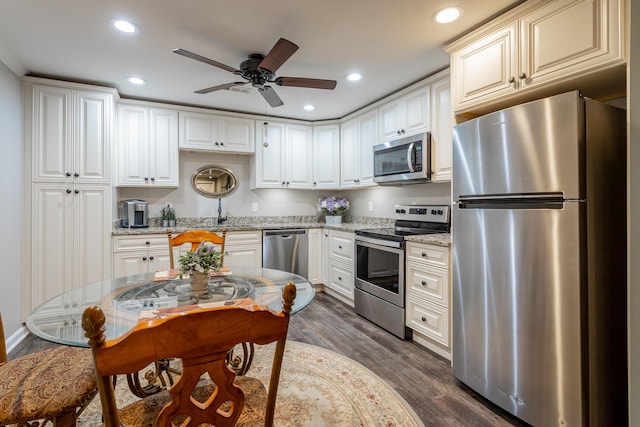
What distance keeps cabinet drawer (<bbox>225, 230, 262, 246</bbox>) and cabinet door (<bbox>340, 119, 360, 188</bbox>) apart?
134 centimetres

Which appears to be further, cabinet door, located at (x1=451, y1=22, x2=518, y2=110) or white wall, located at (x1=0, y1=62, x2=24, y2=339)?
white wall, located at (x1=0, y1=62, x2=24, y2=339)

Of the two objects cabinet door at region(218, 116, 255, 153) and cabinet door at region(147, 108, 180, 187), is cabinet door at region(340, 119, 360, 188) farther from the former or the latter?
cabinet door at region(147, 108, 180, 187)

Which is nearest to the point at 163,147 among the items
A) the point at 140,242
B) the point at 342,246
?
the point at 140,242

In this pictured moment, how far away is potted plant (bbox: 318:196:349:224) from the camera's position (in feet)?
14.7

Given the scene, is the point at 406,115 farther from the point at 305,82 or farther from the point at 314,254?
the point at 314,254

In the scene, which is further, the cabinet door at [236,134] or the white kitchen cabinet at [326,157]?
the white kitchen cabinet at [326,157]

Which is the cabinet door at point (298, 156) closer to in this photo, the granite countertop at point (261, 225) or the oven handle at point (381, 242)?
the granite countertop at point (261, 225)

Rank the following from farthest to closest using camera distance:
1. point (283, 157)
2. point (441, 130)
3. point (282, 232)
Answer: point (283, 157) → point (282, 232) → point (441, 130)

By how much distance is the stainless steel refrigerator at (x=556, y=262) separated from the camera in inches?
60.2

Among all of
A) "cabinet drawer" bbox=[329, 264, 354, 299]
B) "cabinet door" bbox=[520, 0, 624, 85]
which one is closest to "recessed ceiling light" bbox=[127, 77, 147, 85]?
"cabinet drawer" bbox=[329, 264, 354, 299]

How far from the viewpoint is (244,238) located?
152 inches

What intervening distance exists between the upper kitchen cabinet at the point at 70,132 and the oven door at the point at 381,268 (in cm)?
273

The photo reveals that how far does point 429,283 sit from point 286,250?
198 centimetres

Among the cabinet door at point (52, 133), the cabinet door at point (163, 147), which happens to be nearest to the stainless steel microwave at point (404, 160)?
the cabinet door at point (163, 147)
